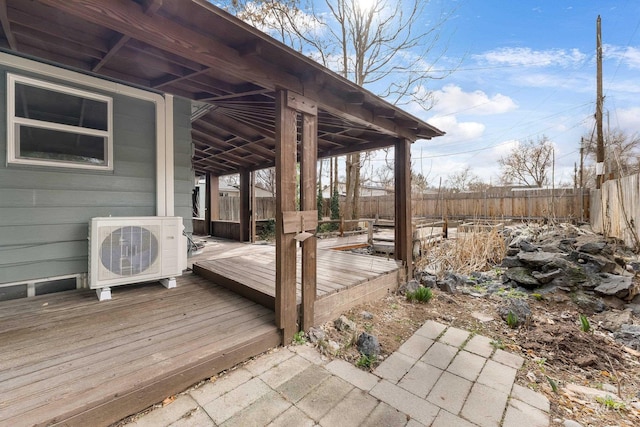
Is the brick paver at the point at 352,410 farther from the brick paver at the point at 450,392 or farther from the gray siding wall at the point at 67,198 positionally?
the gray siding wall at the point at 67,198

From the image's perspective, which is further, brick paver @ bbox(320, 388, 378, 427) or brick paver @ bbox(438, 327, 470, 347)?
brick paver @ bbox(438, 327, 470, 347)

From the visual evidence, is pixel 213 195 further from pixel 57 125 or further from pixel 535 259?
pixel 535 259

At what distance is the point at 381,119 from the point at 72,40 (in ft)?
10.2

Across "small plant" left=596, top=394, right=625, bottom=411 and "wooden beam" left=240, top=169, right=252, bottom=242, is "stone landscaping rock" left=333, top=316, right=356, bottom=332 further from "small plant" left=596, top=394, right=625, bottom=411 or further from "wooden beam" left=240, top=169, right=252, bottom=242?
"wooden beam" left=240, top=169, right=252, bottom=242

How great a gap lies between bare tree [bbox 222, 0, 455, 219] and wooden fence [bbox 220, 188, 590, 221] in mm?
4443

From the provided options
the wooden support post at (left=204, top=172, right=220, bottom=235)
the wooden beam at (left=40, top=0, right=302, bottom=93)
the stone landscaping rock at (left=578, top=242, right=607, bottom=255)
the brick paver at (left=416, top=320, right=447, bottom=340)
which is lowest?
the brick paver at (left=416, top=320, right=447, bottom=340)

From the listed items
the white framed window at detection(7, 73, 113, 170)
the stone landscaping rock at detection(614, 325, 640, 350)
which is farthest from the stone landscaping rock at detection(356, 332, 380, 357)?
the white framed window at detection(7, 73, 113, 170)

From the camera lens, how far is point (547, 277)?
4340 mm

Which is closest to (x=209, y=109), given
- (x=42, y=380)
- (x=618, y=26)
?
(x=42, y=380)

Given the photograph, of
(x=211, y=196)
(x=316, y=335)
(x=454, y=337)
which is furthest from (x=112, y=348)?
(x=211, y=196)

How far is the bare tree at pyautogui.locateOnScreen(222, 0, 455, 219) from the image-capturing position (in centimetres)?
873

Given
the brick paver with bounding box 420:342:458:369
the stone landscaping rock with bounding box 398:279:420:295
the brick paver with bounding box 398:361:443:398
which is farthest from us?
the stone landscaping rock with bounding box 398:279:420:295

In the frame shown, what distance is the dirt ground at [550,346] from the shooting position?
184 centimetres

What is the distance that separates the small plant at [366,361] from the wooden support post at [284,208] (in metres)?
0.63
